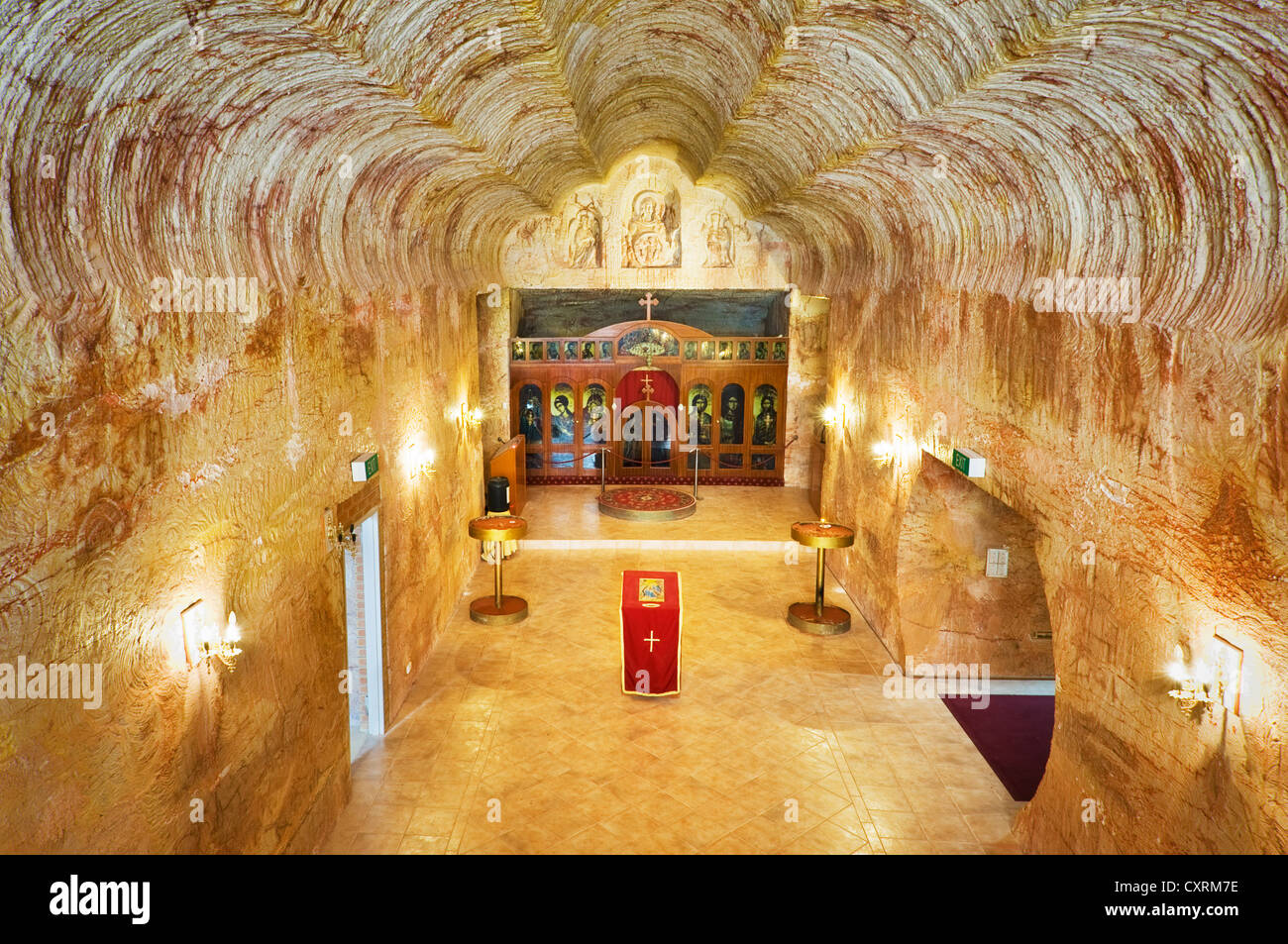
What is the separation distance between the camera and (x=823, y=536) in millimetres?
11086

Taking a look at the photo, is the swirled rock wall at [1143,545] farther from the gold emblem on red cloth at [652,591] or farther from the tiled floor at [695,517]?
the tiled floor at [695,517]

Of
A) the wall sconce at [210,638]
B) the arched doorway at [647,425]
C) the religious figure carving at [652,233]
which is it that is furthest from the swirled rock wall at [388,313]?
the arched doorway at [647,425]

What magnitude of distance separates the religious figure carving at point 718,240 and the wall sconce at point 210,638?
12.3 m

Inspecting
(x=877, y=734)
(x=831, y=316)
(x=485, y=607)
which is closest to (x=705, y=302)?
(x=831, y=316)

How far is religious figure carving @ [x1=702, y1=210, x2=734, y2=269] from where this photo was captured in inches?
627

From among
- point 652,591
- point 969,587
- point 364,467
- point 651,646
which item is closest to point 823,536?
point 969,587

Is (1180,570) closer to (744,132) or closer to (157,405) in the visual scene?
(157,405)

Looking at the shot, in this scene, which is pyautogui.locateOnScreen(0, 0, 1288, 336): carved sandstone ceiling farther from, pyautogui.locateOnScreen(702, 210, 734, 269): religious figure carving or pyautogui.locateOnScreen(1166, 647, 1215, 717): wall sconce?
pyautogui.locateOnScreen(702, 210, 734, 269): religious figure carving

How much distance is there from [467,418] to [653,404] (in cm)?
617

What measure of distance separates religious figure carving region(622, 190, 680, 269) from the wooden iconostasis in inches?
83.2

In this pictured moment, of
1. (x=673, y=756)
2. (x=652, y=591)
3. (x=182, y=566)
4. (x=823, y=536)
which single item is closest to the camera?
(x=182, y=566)

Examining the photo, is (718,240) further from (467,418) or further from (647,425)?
(467,418)

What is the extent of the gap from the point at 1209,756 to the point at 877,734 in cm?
435

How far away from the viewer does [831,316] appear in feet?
45.3
